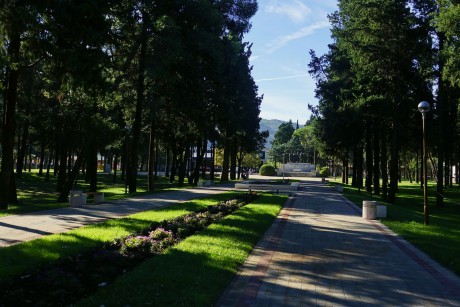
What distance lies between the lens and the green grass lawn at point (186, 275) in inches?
208

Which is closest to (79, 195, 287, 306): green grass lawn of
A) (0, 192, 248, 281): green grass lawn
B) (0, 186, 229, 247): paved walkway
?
(0, 192, 248, 281): green grass lawn

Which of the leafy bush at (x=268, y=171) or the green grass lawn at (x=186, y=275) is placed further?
the leafy bush at (x=268, y=171)

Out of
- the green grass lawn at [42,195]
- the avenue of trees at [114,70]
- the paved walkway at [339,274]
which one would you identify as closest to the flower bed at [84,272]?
the paved walkway at [339,274]

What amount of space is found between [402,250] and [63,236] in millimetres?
7665

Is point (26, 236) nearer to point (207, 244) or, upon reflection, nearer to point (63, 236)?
point (63, 236)

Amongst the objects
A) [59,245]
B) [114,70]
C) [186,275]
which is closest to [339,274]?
[186,275]

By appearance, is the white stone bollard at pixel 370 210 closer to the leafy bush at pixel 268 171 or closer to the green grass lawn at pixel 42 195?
the green grass lawn at pixel 42 195

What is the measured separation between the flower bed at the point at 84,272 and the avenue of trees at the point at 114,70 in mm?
4981

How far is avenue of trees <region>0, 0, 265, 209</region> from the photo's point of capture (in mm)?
11258

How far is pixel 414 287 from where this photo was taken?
21.1 feet

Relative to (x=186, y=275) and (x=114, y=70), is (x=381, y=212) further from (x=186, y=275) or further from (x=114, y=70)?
(x=114, y=70)

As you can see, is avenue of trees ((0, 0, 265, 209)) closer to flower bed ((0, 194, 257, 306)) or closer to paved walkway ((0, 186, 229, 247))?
paved walkway ((0, 186, 229, 247))

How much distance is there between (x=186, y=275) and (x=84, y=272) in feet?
5.40

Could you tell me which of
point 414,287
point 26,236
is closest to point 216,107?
point 26,236
